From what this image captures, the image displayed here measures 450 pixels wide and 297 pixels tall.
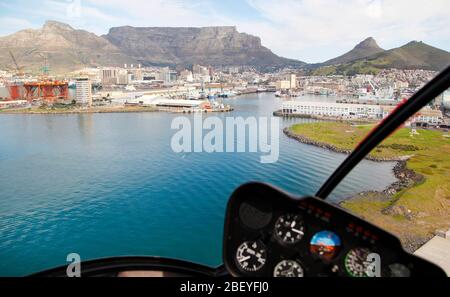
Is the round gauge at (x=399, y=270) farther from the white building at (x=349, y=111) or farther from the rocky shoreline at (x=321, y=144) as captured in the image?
the white building at (x=349, y=111)

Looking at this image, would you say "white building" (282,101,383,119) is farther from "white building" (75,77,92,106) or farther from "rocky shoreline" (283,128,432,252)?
"white building" (75,77,92,106)

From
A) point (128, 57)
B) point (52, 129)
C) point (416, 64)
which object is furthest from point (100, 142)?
point (128, 57)

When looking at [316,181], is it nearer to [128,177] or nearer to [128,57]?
[128,177]

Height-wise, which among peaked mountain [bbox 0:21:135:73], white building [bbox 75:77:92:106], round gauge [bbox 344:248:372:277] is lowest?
round gauge [bbox 344:248:372:277]

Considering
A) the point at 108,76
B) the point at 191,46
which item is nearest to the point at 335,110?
the point at 108,76

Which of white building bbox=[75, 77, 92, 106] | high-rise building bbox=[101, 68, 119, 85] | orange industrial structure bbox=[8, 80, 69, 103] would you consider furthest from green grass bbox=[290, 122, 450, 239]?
high-rise building bbox=[101, 68, 119, 85]
